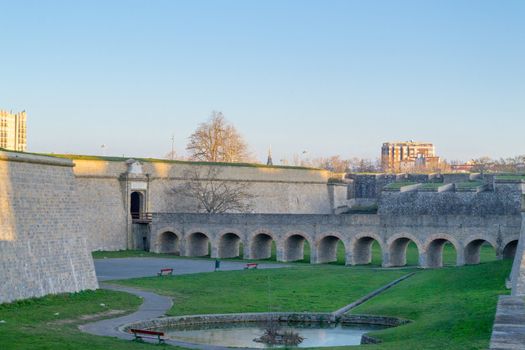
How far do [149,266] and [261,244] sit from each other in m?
8.90

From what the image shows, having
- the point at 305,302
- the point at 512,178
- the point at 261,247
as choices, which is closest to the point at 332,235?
the point at 261,247

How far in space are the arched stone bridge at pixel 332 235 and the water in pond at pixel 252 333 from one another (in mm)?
18754

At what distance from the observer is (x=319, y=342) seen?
73.4ft

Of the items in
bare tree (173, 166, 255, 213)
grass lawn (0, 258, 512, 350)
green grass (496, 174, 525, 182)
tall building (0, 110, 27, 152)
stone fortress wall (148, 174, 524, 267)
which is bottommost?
grass lawn (0, 258, 512, 350)

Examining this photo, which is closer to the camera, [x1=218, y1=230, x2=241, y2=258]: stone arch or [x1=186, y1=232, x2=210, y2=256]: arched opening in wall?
[x1=218, y1=230, x2=241, y2=258]: stone arch

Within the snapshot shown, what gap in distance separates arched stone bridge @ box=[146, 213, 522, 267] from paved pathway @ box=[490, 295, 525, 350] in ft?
74.2

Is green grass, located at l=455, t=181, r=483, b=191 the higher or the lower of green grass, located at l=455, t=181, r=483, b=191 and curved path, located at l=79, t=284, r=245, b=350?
the higher

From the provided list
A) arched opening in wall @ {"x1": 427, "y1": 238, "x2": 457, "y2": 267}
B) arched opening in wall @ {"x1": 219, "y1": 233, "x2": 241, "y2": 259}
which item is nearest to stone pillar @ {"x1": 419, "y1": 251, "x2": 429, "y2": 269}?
arched opening in wall @ {"x1": 427, "y1": 238, "x2": 457, "y2": 267}

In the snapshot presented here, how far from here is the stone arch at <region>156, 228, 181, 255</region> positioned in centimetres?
5031

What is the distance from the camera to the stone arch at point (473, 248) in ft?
138

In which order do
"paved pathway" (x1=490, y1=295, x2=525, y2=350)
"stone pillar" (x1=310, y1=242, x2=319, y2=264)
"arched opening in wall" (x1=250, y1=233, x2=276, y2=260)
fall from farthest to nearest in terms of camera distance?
"arched opening in wall" (x1=250, y1=233, x2=276, y2=260), "stone pillar" (x1=310, y1=242, x2=319, y2=264), "paved pathway" (x1=490, y1=295, x2=525, y2=350)

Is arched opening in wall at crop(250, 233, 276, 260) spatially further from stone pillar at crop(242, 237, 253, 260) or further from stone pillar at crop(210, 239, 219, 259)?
stone pillar at crop(210, 239, 219, 259)

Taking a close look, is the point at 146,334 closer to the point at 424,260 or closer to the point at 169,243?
the point at 424,260

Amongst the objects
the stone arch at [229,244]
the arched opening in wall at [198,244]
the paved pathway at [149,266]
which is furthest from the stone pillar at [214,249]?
the paved pathway at [149,266]
